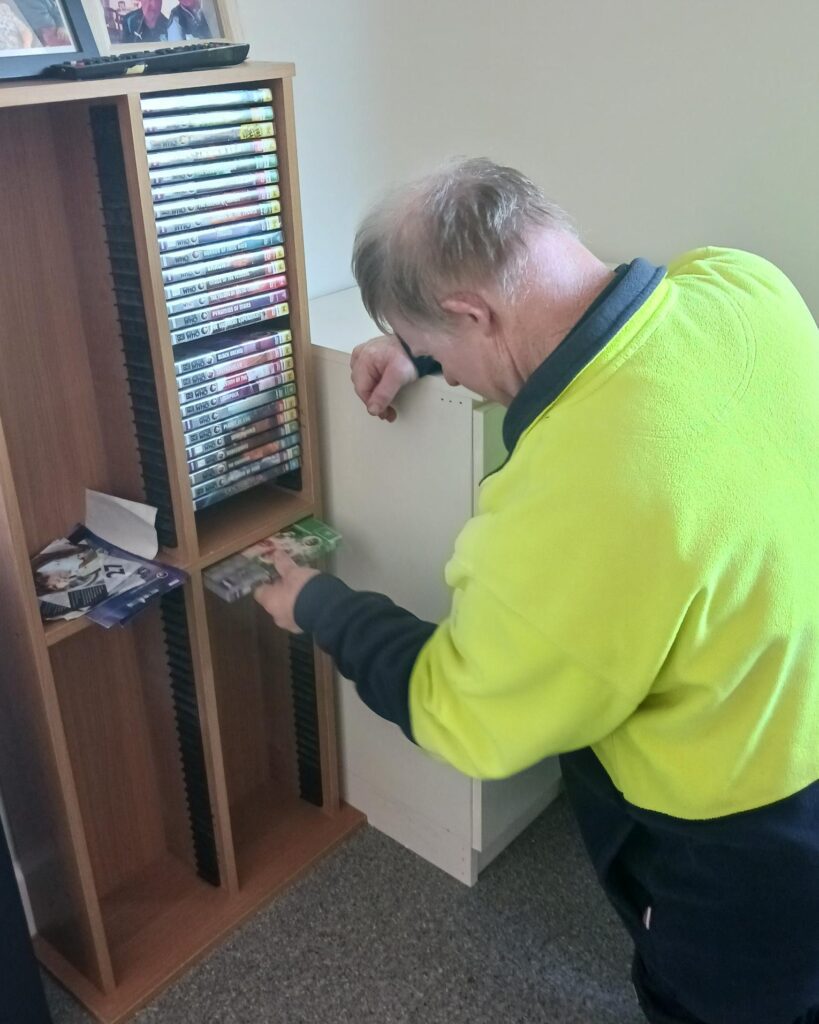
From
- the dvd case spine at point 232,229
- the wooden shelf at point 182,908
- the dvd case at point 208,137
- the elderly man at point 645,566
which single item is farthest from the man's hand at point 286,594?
the wooden shelf at point 182,908

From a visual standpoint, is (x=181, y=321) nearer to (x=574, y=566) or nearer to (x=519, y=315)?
(x=519, y=315)

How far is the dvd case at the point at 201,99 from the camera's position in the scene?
3.74 ft

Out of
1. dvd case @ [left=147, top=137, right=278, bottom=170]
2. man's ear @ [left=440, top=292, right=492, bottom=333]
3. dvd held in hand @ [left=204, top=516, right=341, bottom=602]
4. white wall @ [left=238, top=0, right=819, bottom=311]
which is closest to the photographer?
man's ear @ [left=440, top=292, right=492, bottom=333]

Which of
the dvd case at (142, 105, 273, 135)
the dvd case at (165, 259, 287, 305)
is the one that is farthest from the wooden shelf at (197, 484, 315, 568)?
the dvd case at (142, 105, 273, 135)

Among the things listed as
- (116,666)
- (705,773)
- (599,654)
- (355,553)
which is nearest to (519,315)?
(599,654)

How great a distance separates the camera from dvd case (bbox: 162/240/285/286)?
122 centimetres

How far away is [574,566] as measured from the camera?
2.79 feet

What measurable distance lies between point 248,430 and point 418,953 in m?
0.88

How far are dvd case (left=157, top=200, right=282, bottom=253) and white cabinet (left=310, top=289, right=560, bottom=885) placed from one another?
221mm

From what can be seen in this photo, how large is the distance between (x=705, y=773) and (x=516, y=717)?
20cm

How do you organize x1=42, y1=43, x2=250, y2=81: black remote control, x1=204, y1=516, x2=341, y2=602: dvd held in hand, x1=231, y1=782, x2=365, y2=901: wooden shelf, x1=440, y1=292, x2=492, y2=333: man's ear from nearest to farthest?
x1=440, y1=292, x2=492, y2=333: man's ear → x1=42, y1=43, x2=250, y2=81: black remote control → x1=204, y1=516, x2=341, y2=602: dvd held in hand → x1=231, y1=782, x2=365, y2=901: wooden shelf

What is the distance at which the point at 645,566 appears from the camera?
837 mm

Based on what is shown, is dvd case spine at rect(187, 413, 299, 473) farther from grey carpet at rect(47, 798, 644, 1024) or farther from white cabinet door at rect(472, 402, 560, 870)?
grey carpet at rect(47, 798, 644, 1024)

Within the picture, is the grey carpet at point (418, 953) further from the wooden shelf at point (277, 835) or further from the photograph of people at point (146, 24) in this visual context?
the photograph of people at point (146, 24)
